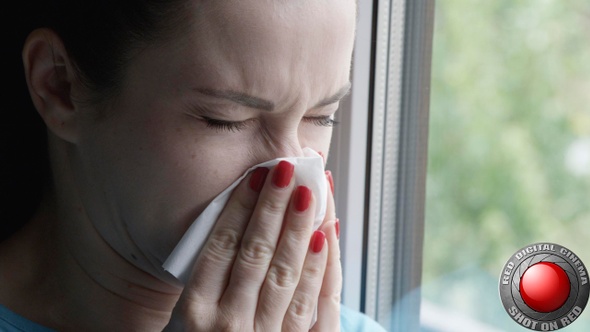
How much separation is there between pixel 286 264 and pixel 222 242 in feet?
0.32

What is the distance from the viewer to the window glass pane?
1030mm

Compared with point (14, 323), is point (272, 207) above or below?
above

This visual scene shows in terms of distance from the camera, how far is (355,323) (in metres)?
1.31

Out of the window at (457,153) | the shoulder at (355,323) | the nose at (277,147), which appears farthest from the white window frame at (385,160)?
the nose at (277,147)

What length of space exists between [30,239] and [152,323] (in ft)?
0.82

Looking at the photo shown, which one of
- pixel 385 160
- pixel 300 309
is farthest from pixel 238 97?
pixel 385 160

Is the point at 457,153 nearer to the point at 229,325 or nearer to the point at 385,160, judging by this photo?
the point at 385,160

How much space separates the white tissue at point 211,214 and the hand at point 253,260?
10 millimetres

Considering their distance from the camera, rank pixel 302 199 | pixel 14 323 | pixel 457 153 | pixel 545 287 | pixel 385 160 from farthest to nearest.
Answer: pixel 385 160 → pixel 457 153 → pixel 14 323 → pixel 302 199 → pixel 545 287

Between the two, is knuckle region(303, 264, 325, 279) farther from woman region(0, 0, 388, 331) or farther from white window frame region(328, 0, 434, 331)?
white window frame region(328, 0, 434, 331)

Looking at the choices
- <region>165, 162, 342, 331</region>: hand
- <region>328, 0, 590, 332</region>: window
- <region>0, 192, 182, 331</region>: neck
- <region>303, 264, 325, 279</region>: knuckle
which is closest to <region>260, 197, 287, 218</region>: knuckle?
<region>165, 162, 342, 331</region>: hand

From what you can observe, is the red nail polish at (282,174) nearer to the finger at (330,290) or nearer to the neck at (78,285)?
the finger at (330,290)

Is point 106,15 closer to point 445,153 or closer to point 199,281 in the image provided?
point 199,281

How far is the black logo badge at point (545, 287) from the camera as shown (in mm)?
900
